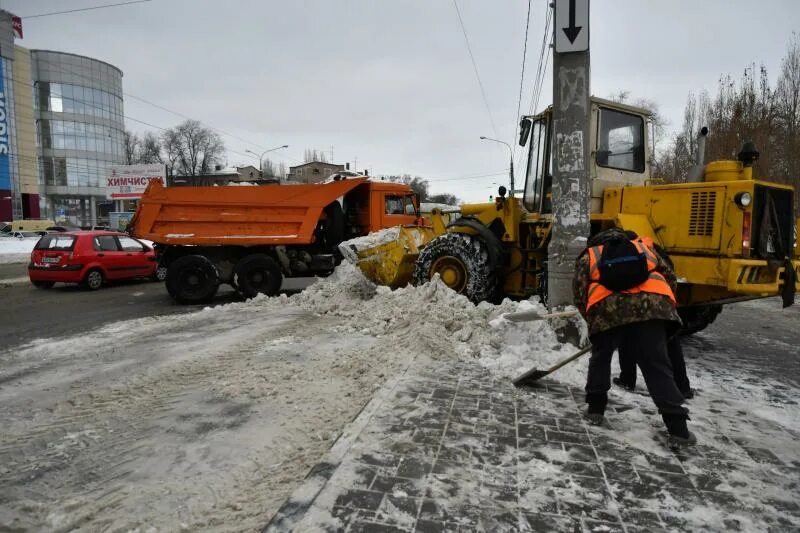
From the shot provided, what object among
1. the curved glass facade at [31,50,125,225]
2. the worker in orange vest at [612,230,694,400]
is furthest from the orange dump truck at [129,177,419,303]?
the curved glass facade at [31,50,125,225]

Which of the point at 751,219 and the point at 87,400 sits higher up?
the point at 751,219

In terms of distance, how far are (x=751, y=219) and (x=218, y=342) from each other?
608 centimetres

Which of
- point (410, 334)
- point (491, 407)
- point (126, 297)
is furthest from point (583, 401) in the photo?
point (126, 297)

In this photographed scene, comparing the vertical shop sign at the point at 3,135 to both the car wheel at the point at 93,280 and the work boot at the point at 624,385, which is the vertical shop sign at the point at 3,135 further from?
the work boot at the point at 624,385

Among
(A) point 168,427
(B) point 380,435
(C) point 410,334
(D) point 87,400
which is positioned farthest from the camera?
(C) point 410,334

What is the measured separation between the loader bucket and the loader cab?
212cm

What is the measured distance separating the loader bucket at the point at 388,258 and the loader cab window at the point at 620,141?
3351 mm

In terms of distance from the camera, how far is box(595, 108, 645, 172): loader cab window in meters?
6.71

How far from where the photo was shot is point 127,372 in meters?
5.13

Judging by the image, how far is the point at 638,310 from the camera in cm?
349

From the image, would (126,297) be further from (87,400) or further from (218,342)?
(87,400)

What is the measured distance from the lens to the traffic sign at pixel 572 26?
5305 millimetres

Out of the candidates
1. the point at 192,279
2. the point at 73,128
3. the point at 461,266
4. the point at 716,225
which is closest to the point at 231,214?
the point at 192,279

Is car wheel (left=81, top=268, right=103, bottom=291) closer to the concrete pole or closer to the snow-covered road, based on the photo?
the snow-covered road
